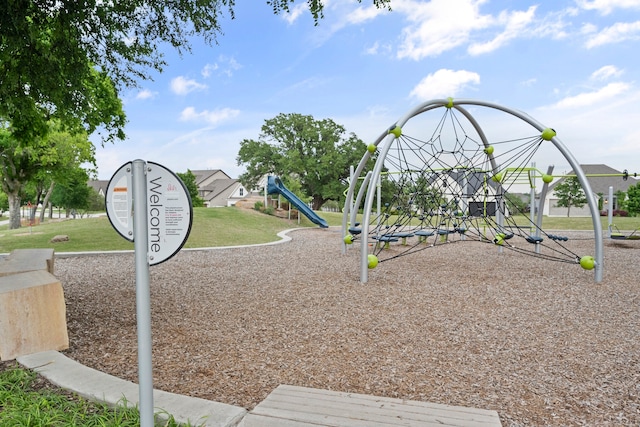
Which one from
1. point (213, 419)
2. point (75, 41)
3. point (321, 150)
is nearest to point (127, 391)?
point (213, 419)

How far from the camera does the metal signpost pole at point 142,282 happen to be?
84.4 inches

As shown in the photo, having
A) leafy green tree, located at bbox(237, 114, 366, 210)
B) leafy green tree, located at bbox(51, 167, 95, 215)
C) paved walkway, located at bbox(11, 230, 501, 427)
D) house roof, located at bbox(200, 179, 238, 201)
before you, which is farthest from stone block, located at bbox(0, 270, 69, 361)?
house roof, located at bbox(200, 179, 238, 201)

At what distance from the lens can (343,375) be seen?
3535mm

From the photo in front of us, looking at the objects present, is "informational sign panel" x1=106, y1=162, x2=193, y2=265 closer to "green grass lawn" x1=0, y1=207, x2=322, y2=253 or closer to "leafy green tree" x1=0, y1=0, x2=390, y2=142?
"leafy green tree" x1=0, y1=0, x2=390, y2=142

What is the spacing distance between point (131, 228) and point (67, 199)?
54959 mm

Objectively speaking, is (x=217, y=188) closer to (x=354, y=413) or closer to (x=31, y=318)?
(x=31, y=318)

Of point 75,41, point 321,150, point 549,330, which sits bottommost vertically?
point 549,330

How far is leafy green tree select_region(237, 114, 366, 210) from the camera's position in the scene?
3972 cm

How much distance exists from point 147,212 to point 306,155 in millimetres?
39715

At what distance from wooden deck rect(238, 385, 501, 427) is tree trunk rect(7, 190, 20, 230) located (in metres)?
31.3

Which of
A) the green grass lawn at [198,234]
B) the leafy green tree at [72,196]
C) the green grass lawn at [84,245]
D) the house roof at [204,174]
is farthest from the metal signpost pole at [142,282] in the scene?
the house roof at [204,174]

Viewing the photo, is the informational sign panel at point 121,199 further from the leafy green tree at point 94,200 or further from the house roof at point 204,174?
the house roof at point 204,174

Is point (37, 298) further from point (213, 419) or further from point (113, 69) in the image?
point (113, 69)

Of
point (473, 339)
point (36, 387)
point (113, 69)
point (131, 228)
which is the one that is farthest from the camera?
point (113, 69)
